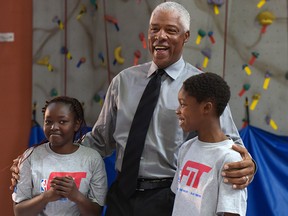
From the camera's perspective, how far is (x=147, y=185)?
71.5 inches

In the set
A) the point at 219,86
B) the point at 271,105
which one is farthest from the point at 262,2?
the point at 219,86

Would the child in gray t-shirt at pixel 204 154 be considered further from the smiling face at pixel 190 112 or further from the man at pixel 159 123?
the man at pixel 159 123

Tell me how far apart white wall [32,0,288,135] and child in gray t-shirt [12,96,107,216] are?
1202mm

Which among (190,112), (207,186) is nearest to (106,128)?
(190,112)

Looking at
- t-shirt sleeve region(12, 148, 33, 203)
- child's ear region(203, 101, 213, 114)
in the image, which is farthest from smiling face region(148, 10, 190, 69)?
t-shirt sleeve region(12, 148, 33, 203)

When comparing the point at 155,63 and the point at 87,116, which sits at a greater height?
the point at 155,63

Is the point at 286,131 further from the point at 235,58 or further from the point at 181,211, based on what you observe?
the point at 181,211

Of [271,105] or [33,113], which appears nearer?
[271,105]

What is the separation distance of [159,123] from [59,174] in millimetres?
424

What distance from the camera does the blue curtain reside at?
2.68 metres

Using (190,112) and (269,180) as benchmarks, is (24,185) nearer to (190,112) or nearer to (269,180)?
(190,112)

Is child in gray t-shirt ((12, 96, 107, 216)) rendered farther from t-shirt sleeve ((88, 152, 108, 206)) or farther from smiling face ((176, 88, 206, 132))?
smiling face ((176, 88, 206, 132))

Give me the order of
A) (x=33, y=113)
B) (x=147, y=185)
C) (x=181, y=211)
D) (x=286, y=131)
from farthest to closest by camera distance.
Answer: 1. (x=33, y=113)
2. (x=286, y=131)
3. (x=147, y=185)
4. (x=181, y=211)

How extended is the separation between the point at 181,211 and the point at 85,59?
1941 mm
